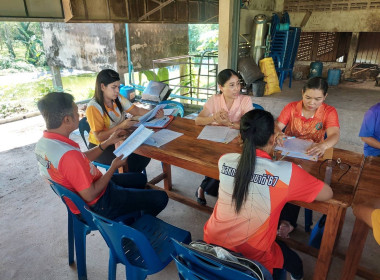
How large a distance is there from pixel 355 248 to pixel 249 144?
101cm

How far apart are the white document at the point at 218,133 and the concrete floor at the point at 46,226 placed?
874 mm

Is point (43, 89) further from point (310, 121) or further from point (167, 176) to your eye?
point (310, 121)

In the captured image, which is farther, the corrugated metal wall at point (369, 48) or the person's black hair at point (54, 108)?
the corrugated metal wall at point (369, 48)

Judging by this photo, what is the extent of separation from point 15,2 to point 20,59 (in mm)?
16789

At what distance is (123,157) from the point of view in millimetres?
1781

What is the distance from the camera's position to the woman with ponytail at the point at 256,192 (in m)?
1.17

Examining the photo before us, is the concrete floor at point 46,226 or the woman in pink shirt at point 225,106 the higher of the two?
the woman in pink shirt at point 225,106

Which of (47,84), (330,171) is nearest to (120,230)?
(330,171)

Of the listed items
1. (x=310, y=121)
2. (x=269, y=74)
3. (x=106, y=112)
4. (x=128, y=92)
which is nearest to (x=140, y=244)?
(x=106, y=112)

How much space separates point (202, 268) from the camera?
1026 millimetres

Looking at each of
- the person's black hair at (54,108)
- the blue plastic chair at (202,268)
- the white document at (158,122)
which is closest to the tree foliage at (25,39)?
the white document at (158,122)

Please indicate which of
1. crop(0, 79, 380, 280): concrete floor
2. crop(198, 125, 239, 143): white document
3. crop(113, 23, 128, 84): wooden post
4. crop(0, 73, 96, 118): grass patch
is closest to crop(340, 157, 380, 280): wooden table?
crop(0, 79, 380, 280): concrete floor

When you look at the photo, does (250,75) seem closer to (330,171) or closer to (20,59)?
(330,171)

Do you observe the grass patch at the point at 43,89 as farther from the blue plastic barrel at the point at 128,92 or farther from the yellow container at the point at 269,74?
the yellow container at the point at 269,74
